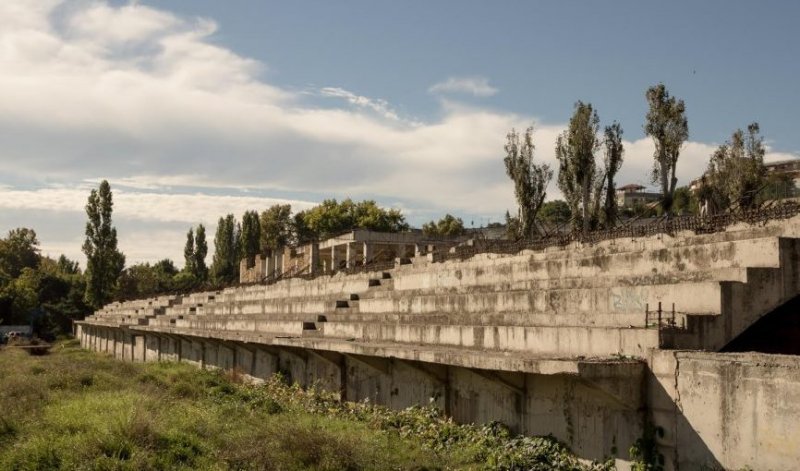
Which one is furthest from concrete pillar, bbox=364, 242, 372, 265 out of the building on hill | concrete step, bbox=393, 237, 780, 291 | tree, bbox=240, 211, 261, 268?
tree, bbox=240, 211, 261, 268

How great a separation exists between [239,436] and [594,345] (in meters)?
6.78

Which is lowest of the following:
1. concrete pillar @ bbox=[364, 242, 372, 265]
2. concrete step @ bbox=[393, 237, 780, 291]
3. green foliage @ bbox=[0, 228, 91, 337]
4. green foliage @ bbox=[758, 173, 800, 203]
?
green foliage @ bbox=[0, 228, 91, 337]

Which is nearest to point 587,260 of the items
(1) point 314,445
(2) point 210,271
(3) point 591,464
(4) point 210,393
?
(3) point 591,464

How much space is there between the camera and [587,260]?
14.6 metres

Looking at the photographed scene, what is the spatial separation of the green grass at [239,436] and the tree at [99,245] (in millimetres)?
46151

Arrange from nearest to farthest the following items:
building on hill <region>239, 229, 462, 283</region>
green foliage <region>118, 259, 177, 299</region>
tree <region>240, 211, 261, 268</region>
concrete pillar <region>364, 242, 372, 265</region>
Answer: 1. concrete pillar <region>364, 242, 372, 265</region>
2. building on hill <region>239, 229, 462, 283</region>
3. tree <region>240, 211, 261, 268</region>
4. green foliage <region>118, 259, 177, 299</region>

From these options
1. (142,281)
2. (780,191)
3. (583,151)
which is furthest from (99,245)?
(780,191)

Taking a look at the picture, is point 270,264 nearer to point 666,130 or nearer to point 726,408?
point 666,130

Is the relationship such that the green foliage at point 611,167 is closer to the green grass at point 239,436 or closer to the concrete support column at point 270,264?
the green grass at point 239,436

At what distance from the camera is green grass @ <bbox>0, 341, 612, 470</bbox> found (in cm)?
1138

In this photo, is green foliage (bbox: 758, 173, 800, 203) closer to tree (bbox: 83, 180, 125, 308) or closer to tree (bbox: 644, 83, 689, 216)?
tree (bbox: 644, 83, 689, 216)

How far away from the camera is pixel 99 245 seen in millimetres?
62312

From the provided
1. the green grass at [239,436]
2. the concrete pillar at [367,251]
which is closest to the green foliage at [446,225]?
the concrete pillar at [367,251]

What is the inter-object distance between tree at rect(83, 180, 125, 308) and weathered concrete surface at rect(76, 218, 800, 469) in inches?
1828
